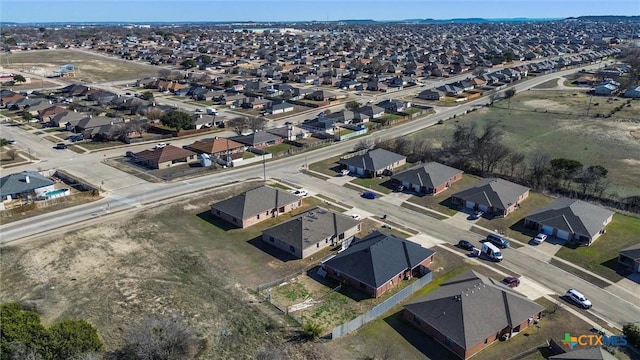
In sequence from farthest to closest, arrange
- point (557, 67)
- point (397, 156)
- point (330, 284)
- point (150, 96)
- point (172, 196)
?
point (557, 67) → point (150, 96) → point (397, 156) → point (172, 196) → point (330, 284)

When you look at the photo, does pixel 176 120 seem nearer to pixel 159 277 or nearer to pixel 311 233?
pixel 311 233

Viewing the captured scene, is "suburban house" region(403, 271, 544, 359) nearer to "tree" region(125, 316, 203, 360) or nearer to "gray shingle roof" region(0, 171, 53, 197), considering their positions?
"tree" region(125, 316, 203, 360)

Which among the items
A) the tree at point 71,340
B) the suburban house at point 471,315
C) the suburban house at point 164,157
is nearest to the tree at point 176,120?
the suburban house at point 164,157

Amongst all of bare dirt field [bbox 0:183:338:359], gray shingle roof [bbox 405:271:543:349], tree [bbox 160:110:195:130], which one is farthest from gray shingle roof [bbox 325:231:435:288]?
tree [bbox 160:110:195:130]

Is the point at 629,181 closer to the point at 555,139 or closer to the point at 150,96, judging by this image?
the point at 555,139

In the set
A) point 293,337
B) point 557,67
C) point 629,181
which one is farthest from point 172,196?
point 557,67

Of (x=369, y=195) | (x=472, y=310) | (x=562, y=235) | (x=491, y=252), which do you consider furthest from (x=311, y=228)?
(x=562, y=235)
